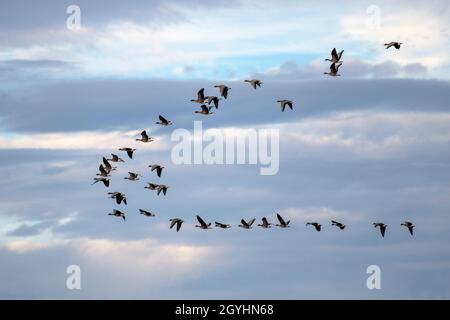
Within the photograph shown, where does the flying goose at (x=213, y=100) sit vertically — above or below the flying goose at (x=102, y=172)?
above

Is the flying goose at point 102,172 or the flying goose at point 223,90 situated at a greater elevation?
the flying goose at point 223,90

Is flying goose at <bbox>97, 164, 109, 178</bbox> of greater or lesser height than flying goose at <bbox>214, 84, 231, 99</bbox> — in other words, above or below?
below

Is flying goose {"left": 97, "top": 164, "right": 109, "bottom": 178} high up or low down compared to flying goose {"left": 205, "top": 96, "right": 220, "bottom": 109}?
down
